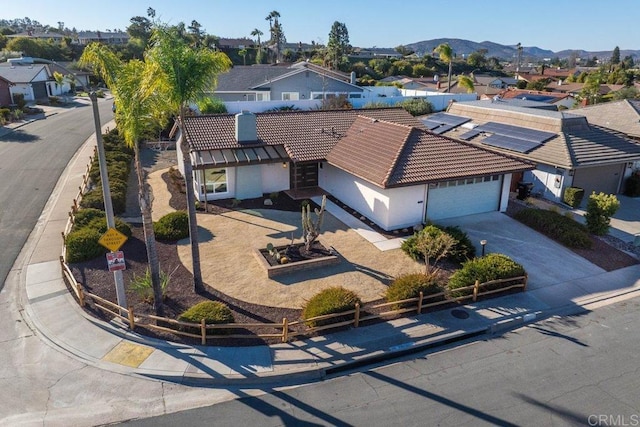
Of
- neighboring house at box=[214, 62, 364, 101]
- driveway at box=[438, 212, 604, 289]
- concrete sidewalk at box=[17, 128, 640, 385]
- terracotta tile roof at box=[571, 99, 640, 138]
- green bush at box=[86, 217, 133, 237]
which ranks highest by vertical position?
neighboring house at box=[214, 62, 364, 101]

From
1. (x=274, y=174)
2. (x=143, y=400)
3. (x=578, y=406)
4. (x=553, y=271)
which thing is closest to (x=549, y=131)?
(x=553, y=271)

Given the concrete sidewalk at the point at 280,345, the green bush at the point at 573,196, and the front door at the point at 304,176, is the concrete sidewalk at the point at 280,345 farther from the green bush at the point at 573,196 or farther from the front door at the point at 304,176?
the front door at the point at 304,176

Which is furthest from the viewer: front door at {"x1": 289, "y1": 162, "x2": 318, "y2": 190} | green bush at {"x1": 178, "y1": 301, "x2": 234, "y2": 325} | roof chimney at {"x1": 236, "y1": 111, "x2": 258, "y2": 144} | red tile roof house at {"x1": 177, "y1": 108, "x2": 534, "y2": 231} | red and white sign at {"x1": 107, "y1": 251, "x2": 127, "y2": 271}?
front door at {"x1": 289, "y1": 162, "x2": 318, "y2": 190}

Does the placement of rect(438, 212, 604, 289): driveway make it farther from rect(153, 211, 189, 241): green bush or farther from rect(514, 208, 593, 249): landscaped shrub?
rect(153, 211, 189, 241): green bush

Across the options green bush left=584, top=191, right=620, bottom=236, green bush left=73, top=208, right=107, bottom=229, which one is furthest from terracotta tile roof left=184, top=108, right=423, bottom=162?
green bush left=584, top=191, right=620, bottom=236

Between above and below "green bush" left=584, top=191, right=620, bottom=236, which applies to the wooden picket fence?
below

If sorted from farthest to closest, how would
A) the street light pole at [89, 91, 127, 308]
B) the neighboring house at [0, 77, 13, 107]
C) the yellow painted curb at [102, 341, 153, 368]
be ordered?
the neighboring house at [0, 77, 13, 107] < the yellow painted curb at [102, 341, 153, 368] < the street light pole at [89, 91, 127, 308]

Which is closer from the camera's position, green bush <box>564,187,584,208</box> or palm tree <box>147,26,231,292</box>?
palm tree <box>147,26,231,292</box>
